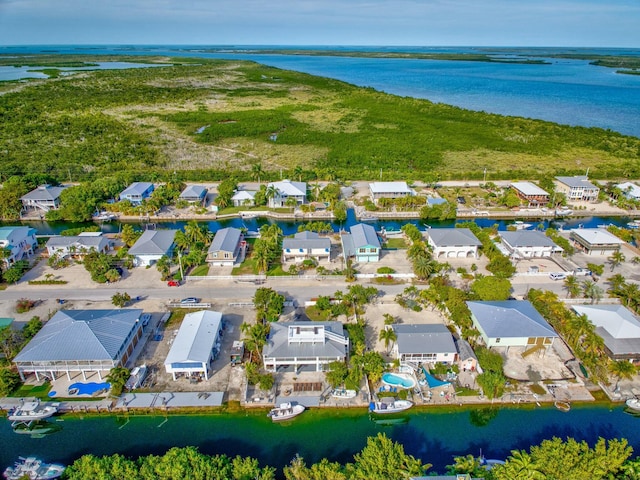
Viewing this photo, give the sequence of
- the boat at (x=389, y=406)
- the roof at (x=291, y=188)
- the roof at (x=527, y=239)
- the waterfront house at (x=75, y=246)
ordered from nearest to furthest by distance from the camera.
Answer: the boat at (x=389, y=406) < the waterfront house at (x=75, y=246) < the roof at (x=527, y=239) < the roof at (x=291, y=188)

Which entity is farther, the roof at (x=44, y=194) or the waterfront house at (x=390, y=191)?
the waterfront house at (x=390, y=191)

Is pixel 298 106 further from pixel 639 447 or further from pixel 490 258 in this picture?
pixel 639 447

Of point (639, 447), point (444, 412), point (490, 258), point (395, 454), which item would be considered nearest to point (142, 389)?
point (395, 454)

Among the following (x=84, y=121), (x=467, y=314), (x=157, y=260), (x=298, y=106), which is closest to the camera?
(x=467, y=314)

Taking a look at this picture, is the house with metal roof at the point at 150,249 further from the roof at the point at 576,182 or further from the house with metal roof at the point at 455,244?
the roof at the point at 576,182

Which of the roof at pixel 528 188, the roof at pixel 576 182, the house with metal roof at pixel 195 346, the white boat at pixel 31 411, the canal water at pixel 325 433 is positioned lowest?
the canal water at pixel 325 433

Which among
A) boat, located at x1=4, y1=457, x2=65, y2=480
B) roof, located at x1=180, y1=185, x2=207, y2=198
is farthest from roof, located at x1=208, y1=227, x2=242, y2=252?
boat, located at x1=4, y1=457, x2=65, y2=480

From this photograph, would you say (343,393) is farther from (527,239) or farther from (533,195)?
(533,195)

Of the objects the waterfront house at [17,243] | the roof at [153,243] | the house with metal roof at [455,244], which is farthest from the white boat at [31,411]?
the house with metal roof at [455,244]
